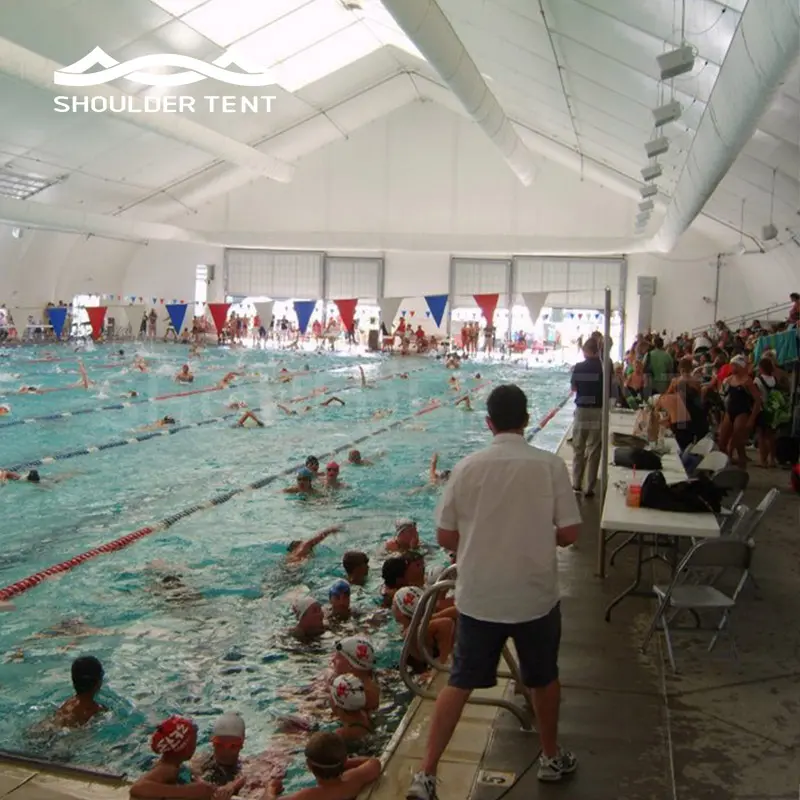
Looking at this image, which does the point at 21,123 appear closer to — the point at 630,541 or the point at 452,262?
the point at 452,262

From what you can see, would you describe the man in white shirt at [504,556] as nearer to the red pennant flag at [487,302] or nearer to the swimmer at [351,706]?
the swimmer at [351,706]

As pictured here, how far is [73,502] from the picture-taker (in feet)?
27.3

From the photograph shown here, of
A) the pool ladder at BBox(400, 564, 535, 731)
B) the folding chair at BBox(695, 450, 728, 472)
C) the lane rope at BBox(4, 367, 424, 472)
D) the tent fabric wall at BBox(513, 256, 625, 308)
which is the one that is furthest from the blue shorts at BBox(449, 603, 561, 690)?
the tent fabric wall at BBox(513, 256, 625, 308)

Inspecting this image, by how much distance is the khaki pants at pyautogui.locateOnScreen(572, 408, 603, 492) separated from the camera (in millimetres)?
6902

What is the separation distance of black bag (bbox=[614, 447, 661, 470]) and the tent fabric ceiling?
3.49m

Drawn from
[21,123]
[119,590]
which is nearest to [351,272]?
[21,123]

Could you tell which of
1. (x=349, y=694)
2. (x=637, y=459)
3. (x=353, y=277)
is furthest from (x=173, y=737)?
(x=353, y=277)

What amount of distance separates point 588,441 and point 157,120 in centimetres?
1507

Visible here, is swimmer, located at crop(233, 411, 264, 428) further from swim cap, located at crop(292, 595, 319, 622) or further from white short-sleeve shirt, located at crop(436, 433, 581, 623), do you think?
white short-sleeve shirt, located at crop(436, 433, 581, 623)

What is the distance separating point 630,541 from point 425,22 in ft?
24.8

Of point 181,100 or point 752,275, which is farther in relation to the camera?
point 752,275

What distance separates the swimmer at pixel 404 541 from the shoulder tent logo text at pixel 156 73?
12462 millimetres

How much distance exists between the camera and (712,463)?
612cm

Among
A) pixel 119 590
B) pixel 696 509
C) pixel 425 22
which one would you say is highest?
pixel 425 22
